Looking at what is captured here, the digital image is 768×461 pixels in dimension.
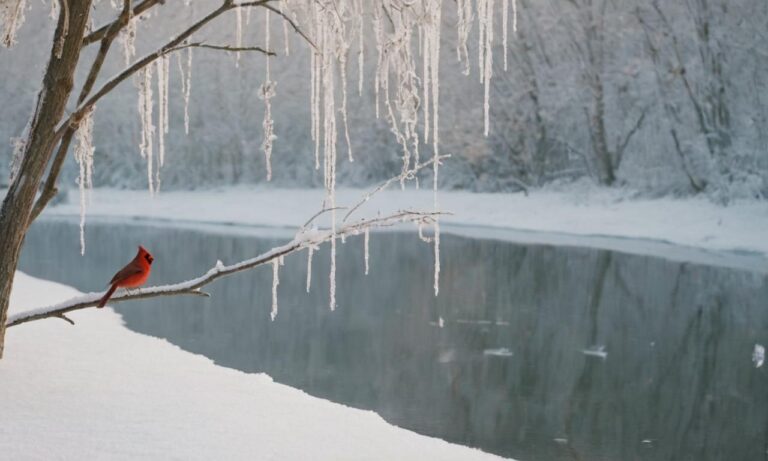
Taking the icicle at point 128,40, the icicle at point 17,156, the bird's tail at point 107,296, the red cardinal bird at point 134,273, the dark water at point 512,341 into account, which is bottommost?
the dark water at point 512,341

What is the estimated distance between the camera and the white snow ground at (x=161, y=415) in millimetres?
3750

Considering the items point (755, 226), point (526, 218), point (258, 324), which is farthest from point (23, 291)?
point (526, 218)

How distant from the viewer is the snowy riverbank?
65.7ft

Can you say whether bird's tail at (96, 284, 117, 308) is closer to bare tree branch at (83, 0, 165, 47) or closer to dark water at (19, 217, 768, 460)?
bare tree branch at (83, 0, 165, 47)

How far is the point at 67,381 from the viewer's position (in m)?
4.73

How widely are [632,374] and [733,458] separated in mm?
2278

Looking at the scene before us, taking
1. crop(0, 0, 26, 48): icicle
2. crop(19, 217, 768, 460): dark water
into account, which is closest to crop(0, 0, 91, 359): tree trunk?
crop(0, 0, 26, 48): icicle

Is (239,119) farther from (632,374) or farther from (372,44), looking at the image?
(632,374)

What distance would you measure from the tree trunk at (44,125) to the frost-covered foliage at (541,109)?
10.9 metres

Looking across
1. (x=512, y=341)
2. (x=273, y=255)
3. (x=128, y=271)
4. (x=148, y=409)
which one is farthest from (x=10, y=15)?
(x=512, y=341)

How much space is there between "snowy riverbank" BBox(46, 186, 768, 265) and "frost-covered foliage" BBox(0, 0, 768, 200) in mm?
1038

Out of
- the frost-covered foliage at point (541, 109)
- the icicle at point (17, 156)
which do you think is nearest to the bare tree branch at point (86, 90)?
the icicle at point (17, 156)

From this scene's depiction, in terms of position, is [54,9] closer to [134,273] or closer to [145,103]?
→ [145,103]

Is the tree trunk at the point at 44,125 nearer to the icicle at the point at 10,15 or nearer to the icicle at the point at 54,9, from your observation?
the icicle at the point at 10,15
